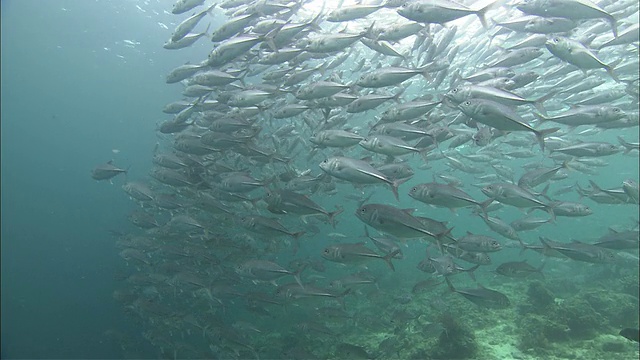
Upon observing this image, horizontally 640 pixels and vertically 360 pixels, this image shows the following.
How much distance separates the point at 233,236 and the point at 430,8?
772 cm

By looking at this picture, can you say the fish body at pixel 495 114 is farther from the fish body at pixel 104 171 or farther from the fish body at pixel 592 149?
the fish body at pixel 104 171

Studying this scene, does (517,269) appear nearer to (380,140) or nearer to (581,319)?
(581,319)

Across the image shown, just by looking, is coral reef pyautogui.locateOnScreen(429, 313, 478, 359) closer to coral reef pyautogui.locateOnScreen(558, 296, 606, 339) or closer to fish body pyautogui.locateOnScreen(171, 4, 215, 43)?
coral reef pyautogui.locateOnScreen(558, 296, 606, 339)

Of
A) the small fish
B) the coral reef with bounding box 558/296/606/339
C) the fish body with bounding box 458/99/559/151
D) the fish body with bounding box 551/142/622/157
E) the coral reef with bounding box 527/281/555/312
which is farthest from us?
the coral reef with bounding box 527/281/555/312

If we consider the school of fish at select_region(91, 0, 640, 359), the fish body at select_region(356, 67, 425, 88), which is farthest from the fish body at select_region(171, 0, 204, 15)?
the fish body at select_region(356, 67, 425, 88)

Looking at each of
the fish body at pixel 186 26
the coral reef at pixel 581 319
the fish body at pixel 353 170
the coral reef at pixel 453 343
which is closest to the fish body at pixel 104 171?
the fish body at pixel 186 26

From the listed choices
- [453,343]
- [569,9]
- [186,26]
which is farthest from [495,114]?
[453,343]

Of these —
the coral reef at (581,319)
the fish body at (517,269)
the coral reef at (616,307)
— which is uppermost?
the fish body at (517,269)

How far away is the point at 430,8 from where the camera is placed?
4.75 m

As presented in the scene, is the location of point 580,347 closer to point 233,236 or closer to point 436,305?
point 436,305

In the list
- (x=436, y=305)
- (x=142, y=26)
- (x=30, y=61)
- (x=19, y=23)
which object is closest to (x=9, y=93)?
(x=30, y=61)

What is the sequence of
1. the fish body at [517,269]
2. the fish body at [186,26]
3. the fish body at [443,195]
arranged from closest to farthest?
the fish body at [443,195] < the fish body at [186,26] < the fish body at [517,269]

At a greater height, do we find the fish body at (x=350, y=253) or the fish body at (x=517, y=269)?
the fish body at (x=350, y=253)

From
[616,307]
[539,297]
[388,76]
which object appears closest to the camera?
[388,76]
